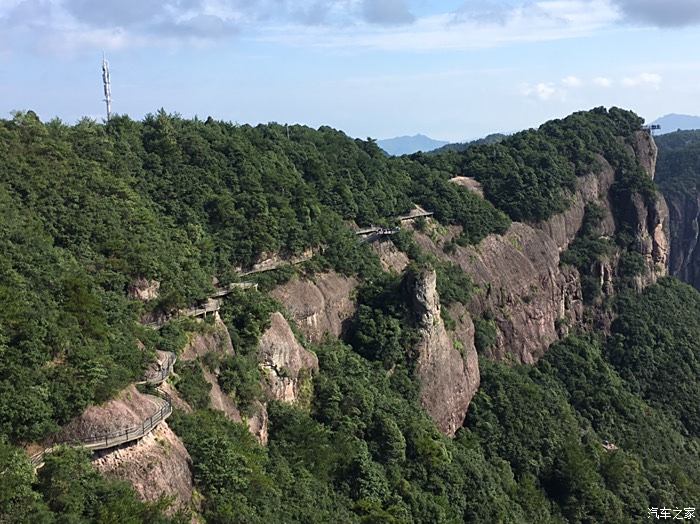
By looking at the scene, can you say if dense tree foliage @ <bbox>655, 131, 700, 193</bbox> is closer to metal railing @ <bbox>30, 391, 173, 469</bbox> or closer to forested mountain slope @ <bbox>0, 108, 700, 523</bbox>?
forested mountain slope @ <bbox>0, 108, 700, 523</bbox>

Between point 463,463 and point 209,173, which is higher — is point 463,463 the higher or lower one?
the lower one

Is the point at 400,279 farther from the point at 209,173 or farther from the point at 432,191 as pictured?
the point at 432,191

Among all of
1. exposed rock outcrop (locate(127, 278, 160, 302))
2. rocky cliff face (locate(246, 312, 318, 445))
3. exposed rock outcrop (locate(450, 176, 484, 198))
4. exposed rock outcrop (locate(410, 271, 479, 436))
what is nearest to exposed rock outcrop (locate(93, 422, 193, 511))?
rocky cliff face (locate(246, 312, 318, 445))

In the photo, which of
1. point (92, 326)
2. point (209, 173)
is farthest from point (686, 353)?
point (92, 326)

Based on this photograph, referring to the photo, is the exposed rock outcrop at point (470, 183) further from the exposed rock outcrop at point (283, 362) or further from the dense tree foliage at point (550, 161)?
the exposed rock outcrop at point (283, 362)

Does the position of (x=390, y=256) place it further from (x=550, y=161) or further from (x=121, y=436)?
(x=121, y=436)

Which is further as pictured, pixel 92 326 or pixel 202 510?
pixel 92 326

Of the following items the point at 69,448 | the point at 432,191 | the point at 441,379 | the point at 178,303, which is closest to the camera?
the point at 69,448
